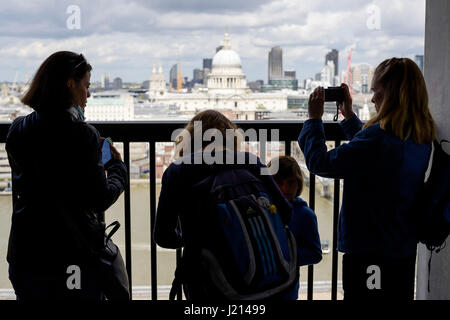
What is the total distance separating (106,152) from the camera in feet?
4.98

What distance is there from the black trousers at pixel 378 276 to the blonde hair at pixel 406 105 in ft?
1.22

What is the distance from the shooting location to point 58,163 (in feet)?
4.37

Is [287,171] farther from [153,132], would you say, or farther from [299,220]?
[153,132]

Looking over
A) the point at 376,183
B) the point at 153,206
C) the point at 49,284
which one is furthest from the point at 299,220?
→ the point at 49,284

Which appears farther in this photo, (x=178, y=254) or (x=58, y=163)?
(x=178, y=254)

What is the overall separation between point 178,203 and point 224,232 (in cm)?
15

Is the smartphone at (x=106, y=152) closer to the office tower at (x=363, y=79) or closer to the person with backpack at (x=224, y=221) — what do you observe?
the person with backpack at (x=224, y=221)

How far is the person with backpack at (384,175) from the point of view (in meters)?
1.41

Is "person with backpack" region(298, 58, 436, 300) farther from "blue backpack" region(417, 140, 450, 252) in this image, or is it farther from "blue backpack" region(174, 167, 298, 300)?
"blue backpack" region(174, 167, 298, 300)

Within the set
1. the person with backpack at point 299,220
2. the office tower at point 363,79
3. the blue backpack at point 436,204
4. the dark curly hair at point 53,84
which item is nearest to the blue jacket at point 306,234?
the person with backpack at point 299,220

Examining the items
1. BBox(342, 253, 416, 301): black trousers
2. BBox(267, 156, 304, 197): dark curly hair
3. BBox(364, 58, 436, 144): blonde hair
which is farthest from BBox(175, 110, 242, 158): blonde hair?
BBox(342, 253, 416, 301): black trousers

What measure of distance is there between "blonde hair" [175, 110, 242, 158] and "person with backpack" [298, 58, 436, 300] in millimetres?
271
